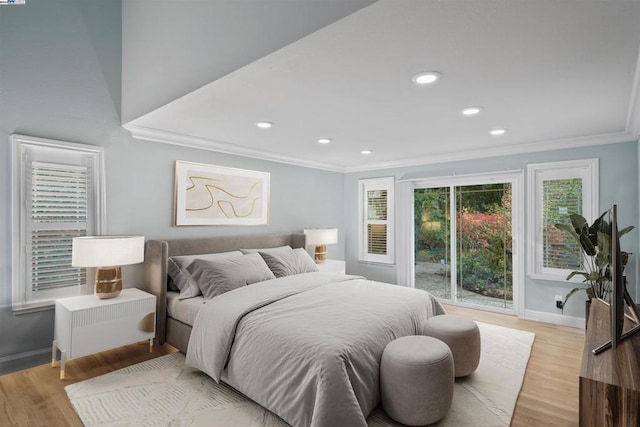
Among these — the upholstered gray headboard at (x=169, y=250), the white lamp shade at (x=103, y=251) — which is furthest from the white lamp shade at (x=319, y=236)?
the white lamp shade at (x=103, y=251)

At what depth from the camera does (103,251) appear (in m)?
2.72

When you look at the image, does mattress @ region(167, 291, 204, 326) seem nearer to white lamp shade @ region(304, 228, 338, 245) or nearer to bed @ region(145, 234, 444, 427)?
bed @ region(145, 234, 444, 427)

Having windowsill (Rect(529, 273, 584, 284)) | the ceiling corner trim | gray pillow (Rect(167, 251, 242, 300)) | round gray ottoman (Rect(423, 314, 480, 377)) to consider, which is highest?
the ceiling corner trim

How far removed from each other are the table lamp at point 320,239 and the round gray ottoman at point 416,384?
9.49 feet

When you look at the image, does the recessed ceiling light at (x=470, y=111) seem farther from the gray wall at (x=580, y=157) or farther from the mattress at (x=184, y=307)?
the mattress at (x=184, y=307)

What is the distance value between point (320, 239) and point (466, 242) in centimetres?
213

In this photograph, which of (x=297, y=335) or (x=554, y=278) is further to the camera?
(x=554, y=278)

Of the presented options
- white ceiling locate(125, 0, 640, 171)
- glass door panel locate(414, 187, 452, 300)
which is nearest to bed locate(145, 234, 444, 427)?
white ceiling locate(125, 0, 640, 171)

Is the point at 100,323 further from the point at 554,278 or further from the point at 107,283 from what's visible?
the point at 554,278

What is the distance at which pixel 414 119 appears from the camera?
118 inches

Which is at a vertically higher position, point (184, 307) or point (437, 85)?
point (437, 85)

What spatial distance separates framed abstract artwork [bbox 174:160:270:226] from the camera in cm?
375

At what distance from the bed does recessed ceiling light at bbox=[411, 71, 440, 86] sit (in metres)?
1.68

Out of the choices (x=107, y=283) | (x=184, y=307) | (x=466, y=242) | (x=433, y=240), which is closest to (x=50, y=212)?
(x=107, y=283)
